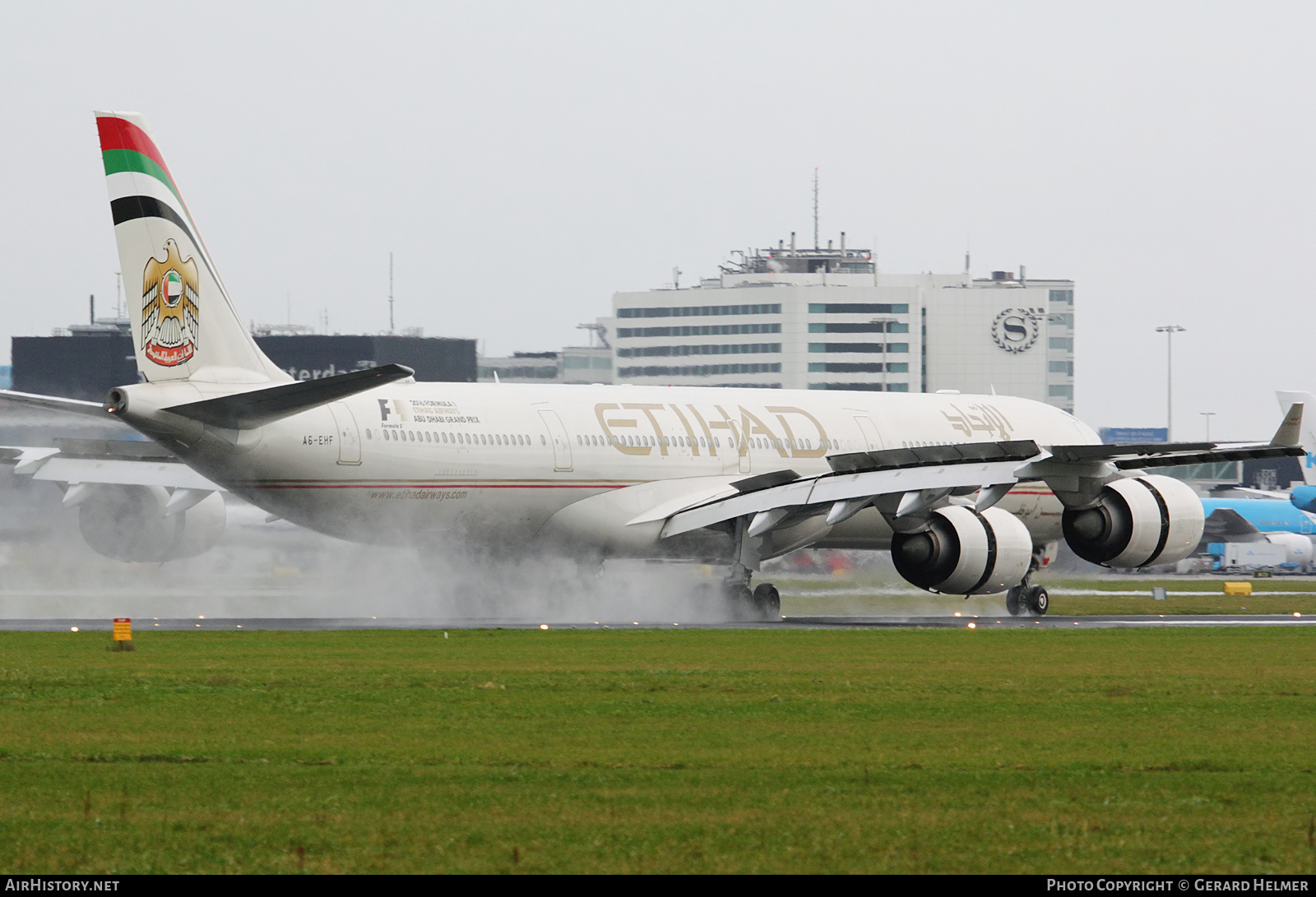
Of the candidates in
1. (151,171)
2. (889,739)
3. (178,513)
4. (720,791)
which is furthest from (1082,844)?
(178,513)

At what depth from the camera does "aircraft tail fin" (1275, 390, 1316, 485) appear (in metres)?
43.5

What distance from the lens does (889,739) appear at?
534 inches

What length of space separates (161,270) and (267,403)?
270 centimetres

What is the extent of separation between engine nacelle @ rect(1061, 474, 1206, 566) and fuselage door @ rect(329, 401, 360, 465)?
44.7ft

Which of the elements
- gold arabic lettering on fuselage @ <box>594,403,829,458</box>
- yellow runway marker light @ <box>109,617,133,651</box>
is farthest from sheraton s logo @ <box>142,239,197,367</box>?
gold arabic lettering on fuselage @ <box>594,403,829,458</box>

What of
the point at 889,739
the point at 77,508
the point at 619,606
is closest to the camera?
the point at 889,739

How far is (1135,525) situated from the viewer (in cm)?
3253

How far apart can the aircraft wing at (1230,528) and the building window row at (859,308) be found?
91.9m

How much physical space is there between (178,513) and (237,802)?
950 inches

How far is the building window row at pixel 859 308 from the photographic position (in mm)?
176750

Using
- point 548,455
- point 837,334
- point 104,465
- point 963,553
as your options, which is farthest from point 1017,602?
point 837,334

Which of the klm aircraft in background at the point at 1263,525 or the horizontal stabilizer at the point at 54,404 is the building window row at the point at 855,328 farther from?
the horizontal stabilizer at the point at 54,404

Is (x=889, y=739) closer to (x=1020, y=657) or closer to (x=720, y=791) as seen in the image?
(x=720, y=791)

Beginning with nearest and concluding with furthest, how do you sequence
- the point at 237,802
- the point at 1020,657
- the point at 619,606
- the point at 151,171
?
the point at 237,802
the point at 1020,657
the point at 151,171
the point at 619,606
